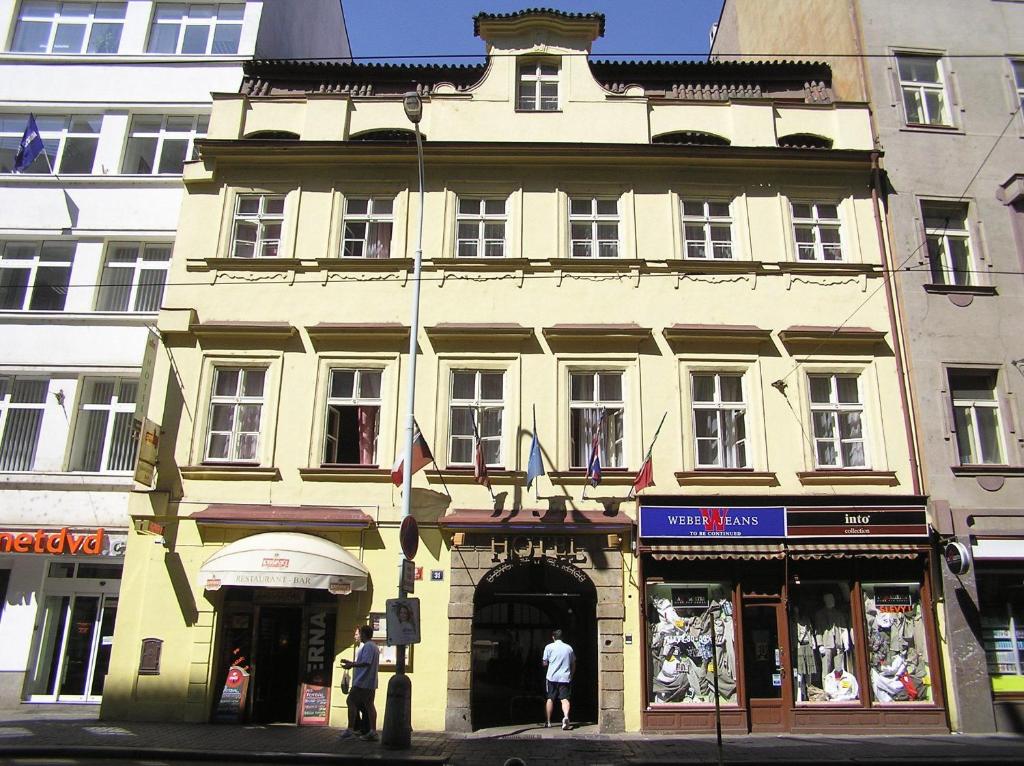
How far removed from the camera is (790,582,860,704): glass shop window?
14.7 m

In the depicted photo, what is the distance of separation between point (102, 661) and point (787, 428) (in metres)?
15.5

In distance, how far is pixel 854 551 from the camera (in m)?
15.0

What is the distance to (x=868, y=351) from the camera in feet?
54.6

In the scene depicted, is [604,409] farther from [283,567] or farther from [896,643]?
[896,643]

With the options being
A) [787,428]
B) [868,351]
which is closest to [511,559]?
[787,428]

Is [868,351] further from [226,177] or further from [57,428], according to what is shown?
[57,428]

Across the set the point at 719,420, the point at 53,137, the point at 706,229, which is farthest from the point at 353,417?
the point at 53,137

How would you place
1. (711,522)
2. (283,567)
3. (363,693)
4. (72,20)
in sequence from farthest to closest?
(72,20) < (711,522) < (283,567) < (363,693)

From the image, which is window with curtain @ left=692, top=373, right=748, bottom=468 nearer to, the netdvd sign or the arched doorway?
the arched doorway

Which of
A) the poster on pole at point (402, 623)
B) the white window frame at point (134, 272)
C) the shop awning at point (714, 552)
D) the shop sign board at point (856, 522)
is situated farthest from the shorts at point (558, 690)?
the white window frame at point (134, 272)

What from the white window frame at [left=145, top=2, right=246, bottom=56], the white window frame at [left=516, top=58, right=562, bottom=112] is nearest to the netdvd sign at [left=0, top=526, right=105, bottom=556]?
the white window frame at [left=145, top=2, right=246, bottom=56]

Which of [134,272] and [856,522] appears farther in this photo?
[134,272]

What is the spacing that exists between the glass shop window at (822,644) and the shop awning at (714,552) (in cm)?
96

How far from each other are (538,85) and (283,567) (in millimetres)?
12706
